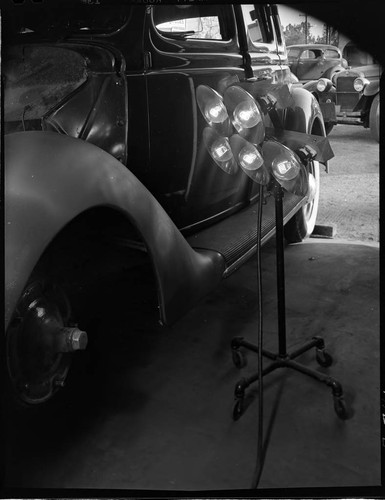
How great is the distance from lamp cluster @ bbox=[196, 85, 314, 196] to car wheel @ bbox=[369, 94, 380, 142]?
Answer: 0.19m

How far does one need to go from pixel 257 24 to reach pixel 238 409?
1.10 metres

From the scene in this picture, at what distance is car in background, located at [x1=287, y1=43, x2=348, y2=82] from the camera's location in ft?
4.80

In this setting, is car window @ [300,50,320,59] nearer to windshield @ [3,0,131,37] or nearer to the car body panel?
the car body panel

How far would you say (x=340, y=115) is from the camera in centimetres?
165

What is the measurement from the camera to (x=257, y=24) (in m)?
1.65

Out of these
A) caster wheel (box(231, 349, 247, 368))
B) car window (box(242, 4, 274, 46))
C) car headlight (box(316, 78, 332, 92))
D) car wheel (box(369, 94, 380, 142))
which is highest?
car window (box(242, 4, 274, 46))

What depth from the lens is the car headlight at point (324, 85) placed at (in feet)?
5.33

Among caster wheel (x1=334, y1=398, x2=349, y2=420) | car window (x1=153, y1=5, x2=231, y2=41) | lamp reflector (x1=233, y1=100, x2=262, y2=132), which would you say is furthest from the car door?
caster wheel (x1=334, y1=398, x2=349, y2=420)

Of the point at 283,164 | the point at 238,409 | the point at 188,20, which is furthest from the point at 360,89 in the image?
the point at 238,409

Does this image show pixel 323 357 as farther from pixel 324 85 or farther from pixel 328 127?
pixel 324 85

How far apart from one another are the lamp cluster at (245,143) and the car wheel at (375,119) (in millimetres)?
193

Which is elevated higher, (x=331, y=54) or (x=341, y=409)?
(x=331, y=54)

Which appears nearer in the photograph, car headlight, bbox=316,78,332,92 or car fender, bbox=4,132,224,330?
car fender, bbox=4,132,224,330

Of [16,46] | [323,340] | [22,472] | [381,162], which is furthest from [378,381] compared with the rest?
[16,46]
